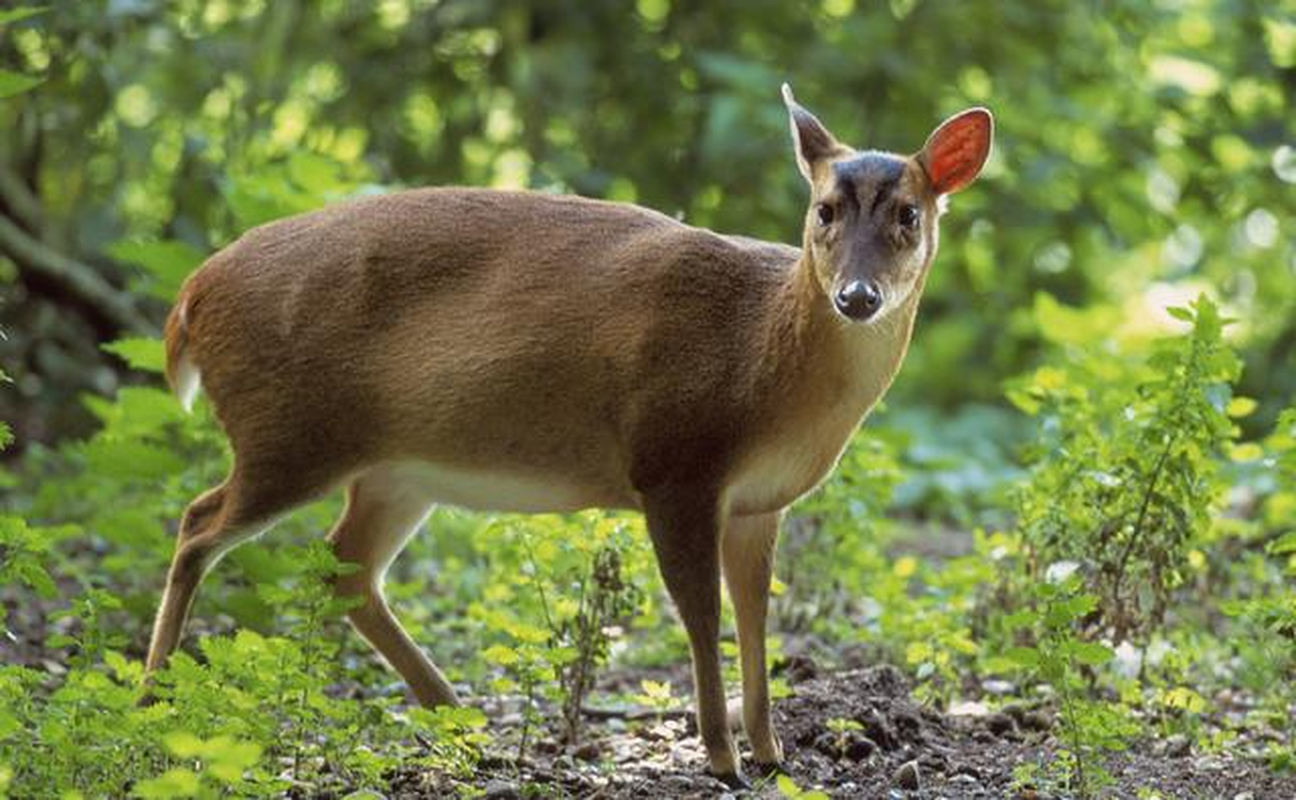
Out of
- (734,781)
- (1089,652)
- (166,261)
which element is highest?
(166,261)

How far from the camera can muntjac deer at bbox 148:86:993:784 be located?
5.07 m

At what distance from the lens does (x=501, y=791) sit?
193 inches

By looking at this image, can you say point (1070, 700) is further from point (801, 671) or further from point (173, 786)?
point (173, 786)

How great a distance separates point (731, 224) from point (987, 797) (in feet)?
A: 17.2

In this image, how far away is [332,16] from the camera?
10.5 metres

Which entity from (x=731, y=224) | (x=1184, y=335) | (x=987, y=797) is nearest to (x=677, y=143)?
(x=731, y=224)

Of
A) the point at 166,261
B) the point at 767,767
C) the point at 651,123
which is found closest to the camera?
the point at 767,767

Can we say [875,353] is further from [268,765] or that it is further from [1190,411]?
[268,765]

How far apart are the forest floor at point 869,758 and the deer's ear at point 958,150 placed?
→ 4.41 feet

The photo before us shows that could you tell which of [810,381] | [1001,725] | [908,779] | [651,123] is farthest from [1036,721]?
[651,123]

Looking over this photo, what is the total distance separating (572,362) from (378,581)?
3.09 ft

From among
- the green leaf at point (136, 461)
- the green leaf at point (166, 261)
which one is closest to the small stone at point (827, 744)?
the green leaf at point (136, 461)

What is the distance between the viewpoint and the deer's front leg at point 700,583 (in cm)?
506

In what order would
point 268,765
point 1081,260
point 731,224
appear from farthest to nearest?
point 1081,260
point 731,224
point 268,765
